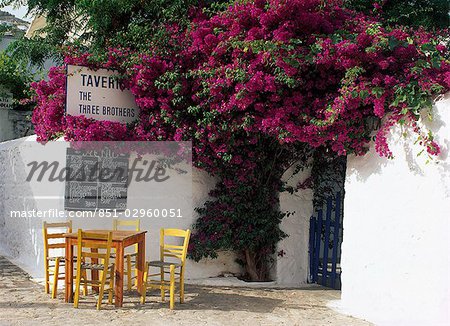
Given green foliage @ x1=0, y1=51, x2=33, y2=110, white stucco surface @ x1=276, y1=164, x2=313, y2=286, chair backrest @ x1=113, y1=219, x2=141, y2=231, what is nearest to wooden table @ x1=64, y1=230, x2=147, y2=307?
chair backrest @ x1=113, y1=219, x2=141, y2=231

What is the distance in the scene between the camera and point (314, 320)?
6.57 m

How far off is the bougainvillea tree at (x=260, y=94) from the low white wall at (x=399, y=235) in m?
0.25

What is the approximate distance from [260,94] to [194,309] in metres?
2.86

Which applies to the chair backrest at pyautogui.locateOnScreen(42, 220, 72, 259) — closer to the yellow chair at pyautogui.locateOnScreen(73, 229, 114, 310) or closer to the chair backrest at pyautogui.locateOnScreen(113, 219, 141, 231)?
the chair backrest at pyautogui.locateOnScreen(113, 219, 141, 231)

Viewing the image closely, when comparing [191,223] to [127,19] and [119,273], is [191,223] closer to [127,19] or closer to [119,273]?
[119,273]

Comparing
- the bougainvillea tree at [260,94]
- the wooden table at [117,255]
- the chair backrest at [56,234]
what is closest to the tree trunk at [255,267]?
the bougainvillea tree at [260,94]

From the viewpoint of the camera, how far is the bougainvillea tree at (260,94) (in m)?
6.54

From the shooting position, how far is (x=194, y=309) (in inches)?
270

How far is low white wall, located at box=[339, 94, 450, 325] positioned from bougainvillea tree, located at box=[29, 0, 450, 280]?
25 cm

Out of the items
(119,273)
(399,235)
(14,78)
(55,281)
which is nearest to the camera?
(399,235)

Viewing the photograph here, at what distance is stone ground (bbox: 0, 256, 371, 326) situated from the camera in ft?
20.6

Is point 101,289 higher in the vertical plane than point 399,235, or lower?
lower

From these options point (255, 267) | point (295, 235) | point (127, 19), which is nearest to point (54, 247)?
point (255, 267)

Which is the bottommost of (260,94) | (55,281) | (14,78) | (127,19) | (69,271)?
(55,281)
